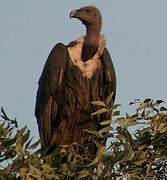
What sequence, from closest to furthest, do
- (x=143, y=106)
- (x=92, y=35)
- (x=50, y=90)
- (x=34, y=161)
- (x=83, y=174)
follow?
(x=34, y=161), (x=83, y=174), (x=143, y=106), (x=50, y=90), (x=92, y=35)

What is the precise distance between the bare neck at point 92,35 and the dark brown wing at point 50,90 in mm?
390

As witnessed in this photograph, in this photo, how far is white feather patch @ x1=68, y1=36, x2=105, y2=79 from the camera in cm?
729

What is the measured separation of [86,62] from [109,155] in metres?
2.88

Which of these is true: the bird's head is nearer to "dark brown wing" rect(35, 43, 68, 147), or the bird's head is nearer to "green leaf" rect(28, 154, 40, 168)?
"dark brown wing" rect(35, 43, 68, 147)

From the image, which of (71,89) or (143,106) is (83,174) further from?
(71,89)

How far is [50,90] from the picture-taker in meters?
7.30

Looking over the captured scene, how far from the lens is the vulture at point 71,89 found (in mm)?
7273

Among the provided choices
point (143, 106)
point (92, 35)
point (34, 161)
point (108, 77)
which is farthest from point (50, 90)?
point (34, 161)

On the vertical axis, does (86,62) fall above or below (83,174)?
below

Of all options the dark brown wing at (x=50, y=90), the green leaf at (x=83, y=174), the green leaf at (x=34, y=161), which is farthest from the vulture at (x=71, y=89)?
the green leaf at (x=34, y=161)

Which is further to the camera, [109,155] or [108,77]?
[108,77]

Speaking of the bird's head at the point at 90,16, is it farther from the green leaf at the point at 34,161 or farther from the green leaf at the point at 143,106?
the green leaf at the point at 34,161

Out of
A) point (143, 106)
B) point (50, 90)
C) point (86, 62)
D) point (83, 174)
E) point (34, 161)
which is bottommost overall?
point (50, 90)

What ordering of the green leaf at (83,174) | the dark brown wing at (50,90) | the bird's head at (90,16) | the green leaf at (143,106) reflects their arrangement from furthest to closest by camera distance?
the bird's head at (90,16), the dark brown wing at (50,90), the green leaf at (143,106), the green leaf at (83,174)
